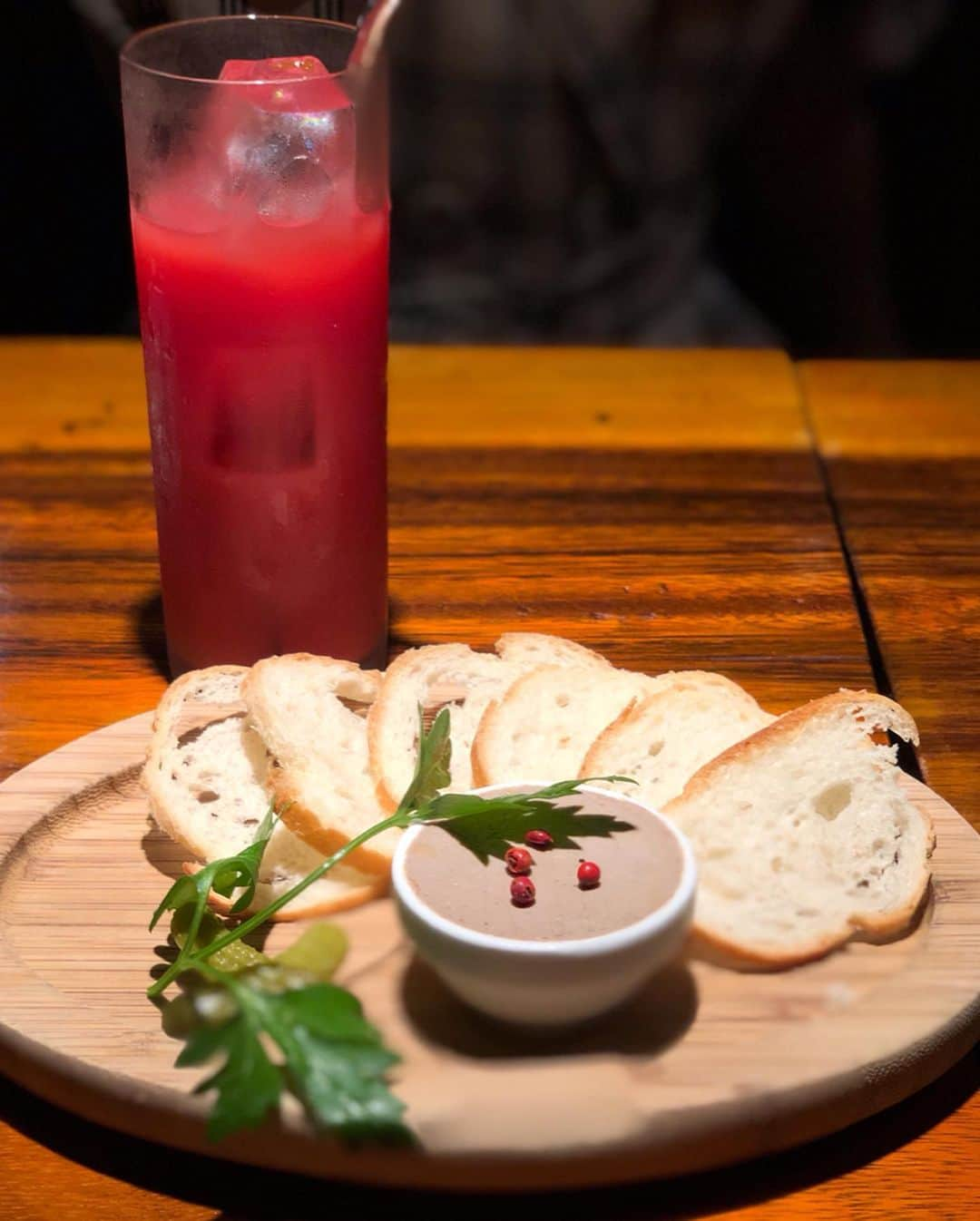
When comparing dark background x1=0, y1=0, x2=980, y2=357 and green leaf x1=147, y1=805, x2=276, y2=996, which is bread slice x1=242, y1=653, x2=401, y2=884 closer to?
green leaf x1=147, y1=805, x2=276, y2=996

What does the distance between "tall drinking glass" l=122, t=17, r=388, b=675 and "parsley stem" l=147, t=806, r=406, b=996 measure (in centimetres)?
36

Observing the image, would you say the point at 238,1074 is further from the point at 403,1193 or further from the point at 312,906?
the point at 312,906

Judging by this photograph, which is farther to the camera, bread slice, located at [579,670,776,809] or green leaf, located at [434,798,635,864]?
bread slice, located at [579,670,776,809]

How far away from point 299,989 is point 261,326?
0.57 m

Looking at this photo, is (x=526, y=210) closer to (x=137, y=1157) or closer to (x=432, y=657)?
(x=432, y=657)

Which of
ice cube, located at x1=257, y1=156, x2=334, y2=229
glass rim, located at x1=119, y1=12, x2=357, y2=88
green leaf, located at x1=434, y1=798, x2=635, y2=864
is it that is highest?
glass rim, located at x1=119, y1=12, x2=357, y2=88

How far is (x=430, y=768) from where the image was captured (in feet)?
3.46

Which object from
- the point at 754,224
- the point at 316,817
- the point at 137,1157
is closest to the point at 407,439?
the point at 316,817

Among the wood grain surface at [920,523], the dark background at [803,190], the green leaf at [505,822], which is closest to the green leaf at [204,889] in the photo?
the green leaf at [505,822]

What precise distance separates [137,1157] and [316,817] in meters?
0.26

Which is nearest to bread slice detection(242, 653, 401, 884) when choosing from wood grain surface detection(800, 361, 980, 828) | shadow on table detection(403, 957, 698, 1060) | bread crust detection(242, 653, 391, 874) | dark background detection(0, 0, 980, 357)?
bread crust detection(242, 653, 391, 874)

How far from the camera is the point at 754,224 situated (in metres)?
3.51

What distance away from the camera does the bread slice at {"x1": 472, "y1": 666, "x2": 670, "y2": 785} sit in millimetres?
1158

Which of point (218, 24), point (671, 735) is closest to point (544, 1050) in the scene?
point (671, 735)
